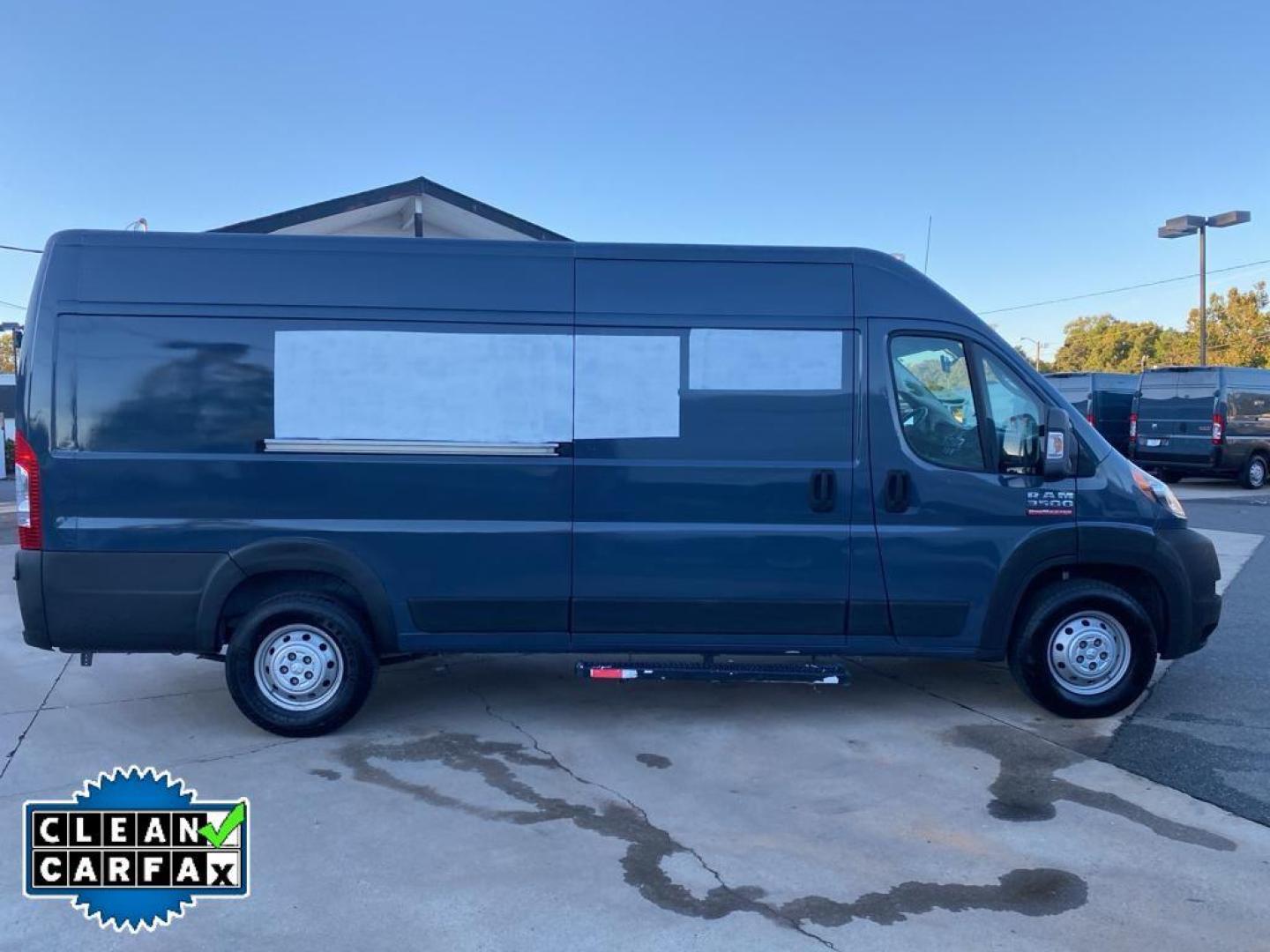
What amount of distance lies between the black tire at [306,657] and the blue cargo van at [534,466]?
0.01 meters

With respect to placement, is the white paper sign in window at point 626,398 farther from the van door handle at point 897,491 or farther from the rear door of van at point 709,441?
the van door handle at point 897,491

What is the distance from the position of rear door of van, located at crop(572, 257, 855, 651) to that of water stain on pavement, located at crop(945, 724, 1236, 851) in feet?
3.49

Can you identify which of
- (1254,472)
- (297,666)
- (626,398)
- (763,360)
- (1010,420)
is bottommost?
(297,666)

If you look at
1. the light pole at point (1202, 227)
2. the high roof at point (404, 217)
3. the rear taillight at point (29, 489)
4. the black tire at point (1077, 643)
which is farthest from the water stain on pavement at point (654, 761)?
the light pole at point (1202, 227)

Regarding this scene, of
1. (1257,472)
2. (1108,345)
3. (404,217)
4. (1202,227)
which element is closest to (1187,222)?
(1202,227)

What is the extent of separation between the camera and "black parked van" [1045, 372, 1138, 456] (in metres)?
21.6

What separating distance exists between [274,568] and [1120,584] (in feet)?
15.0

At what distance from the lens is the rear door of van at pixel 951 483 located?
17.6 ft

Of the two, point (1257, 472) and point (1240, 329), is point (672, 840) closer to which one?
point (1257, 472)

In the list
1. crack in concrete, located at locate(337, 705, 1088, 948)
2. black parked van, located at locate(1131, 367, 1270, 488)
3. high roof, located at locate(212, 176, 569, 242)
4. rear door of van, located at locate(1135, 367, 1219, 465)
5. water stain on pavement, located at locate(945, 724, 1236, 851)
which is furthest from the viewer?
rear door of van, located at locate(1135, 367, 1219, 465)

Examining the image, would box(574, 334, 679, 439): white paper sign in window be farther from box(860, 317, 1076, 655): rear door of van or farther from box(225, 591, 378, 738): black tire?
box(225, 591, 378, 738): black tire

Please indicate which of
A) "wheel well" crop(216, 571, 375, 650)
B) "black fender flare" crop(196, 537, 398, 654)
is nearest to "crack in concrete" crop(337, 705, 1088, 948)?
"wheel well" crop(216, 571, 375, 650)

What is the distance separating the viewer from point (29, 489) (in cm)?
507

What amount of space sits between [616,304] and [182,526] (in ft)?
8.22
